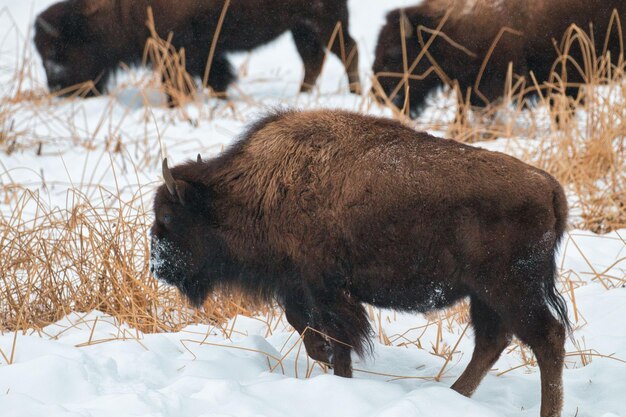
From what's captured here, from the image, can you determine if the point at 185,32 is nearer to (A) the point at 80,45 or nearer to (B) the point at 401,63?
(A) the point at 80,45

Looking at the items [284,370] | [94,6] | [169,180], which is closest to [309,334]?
[284,370]

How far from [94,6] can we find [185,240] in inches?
244

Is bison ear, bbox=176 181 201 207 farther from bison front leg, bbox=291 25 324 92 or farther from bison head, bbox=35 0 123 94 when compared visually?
bison head, bbox=35 0 123 94

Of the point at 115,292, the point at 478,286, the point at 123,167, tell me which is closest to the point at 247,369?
the point at 478,286

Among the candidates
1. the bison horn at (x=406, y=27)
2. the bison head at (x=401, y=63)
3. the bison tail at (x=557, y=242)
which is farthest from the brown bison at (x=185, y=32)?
the bison tail at (x=557, y=242)

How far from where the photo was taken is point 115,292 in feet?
15.8

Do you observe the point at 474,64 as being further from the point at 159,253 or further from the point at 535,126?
the point at 159,253

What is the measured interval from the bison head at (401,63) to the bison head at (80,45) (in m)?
2.83

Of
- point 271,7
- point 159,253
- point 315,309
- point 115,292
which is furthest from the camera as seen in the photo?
point 271,7

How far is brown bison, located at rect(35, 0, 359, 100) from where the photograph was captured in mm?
9281

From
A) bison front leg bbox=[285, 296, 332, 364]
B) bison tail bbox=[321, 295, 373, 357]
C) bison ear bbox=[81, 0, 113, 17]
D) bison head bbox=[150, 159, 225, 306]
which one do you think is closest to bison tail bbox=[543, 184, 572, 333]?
bison tail bbox=[321, 295, 373, 357]

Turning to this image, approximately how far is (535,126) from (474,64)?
110 cm

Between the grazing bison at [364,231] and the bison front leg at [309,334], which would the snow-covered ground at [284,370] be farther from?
the grazing bison at [364,231]

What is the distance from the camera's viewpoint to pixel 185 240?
156 inches
